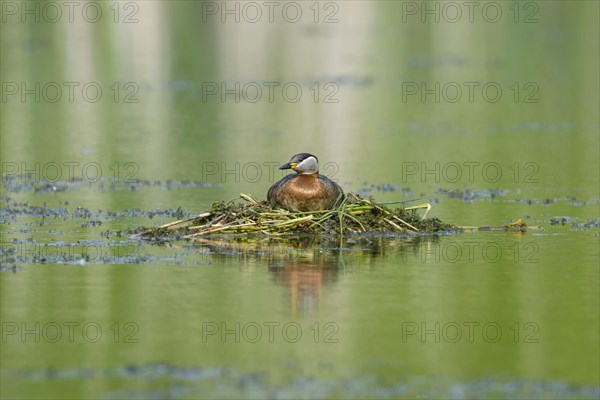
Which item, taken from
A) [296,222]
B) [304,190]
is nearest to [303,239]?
[296,222]

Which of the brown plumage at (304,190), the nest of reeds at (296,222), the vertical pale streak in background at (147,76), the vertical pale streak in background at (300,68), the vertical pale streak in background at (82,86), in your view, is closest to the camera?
the nest of reeds at (296,222)

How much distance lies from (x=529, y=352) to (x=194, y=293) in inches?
114

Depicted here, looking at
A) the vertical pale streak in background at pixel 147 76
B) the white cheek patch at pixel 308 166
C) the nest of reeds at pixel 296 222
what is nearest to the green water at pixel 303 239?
the vertical pale streak in background at pixel 147 76

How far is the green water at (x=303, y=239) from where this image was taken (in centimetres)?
869

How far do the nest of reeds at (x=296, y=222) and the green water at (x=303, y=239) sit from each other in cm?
29

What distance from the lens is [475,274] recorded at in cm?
1170

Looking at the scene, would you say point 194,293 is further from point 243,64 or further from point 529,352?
point 243,64

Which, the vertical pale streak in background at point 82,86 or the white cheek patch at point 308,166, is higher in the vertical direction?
the vertical pale streak in background at point 82,86

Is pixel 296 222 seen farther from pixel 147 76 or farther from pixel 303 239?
pixel 147 76

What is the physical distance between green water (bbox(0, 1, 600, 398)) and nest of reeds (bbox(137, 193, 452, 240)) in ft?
0.94

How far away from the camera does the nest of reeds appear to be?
44.2 feet

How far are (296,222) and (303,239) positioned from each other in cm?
20

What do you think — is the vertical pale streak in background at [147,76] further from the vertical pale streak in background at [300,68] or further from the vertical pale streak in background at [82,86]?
the vertical pale streak in background at [300,68]

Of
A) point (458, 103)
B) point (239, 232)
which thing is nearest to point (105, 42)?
point (458, 103)
